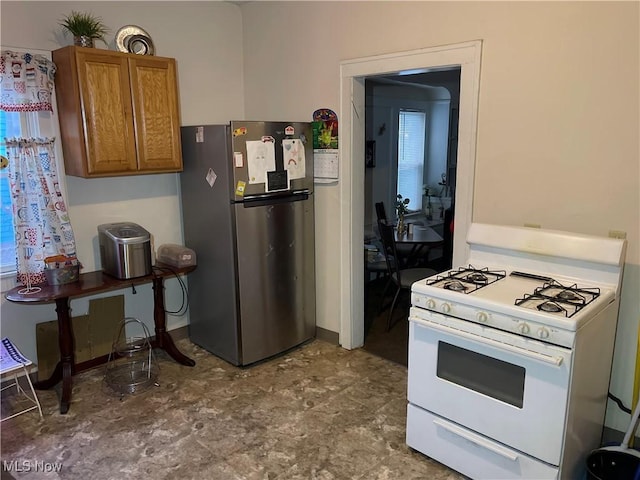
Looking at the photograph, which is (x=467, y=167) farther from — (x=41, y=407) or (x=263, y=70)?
(x=41, y=407)

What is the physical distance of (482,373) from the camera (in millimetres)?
2188

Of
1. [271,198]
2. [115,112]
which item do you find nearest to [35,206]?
[115,112]

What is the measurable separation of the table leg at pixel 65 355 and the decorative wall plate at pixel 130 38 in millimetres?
1663

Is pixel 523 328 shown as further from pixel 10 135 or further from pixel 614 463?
pixel 10 135

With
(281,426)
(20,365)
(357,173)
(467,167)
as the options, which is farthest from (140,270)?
(467,167)

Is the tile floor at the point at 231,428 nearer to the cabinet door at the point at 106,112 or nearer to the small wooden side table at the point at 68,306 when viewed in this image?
the small wooden side table at the point at 68,306

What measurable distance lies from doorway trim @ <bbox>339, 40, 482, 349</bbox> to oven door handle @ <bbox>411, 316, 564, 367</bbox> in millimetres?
792

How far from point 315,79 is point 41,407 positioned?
2.79 meters

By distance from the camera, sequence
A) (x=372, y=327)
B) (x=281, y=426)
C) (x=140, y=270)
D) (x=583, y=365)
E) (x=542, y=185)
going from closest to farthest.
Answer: (x=583, y=365) → (x=542, y=185) → (x=281, y=426) → (x=140, y=270) → (x=372, y=327)

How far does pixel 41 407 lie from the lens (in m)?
2.96

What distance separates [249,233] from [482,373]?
176 centimetres

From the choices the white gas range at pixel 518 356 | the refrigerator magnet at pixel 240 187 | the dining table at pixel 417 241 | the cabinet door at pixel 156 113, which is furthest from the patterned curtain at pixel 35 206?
the dining table at pixel 417 241

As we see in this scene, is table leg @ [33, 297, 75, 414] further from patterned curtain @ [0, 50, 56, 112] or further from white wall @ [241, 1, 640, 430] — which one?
white wall @ [241, 1, 640, 430]

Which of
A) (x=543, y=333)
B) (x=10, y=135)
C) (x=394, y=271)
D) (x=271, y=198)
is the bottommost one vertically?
(x=394, y=271)
